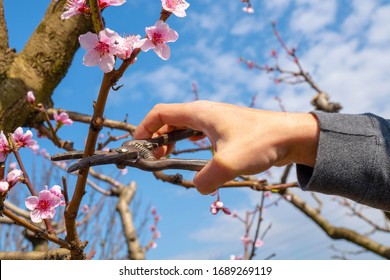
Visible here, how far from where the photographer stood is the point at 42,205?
1870 millimetres

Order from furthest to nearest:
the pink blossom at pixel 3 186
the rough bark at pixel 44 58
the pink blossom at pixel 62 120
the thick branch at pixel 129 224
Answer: the thick branch at pixel 129 224, the rough bark at pixel 44 58, the pink blossom at pixel 62 120, the pink blossom at pixel 3 186

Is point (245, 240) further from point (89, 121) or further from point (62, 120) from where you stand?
point (62, 120)

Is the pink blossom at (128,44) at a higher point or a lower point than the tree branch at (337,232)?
lower

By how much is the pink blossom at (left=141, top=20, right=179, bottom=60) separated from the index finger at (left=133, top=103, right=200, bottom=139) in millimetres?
175

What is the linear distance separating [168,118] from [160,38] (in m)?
0.29

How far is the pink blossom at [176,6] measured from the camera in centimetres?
137

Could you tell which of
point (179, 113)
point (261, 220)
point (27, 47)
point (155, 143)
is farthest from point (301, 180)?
point (27, 47)

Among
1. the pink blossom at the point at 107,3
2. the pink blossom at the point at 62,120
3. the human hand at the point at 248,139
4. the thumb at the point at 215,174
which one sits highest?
the pink blossom at the point at 62,120

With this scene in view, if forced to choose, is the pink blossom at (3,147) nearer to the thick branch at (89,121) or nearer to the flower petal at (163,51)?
the flower petal at (163,51)

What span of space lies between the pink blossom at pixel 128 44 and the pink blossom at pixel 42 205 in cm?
78

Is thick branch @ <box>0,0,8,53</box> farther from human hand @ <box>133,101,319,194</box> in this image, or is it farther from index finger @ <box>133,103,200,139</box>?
human hand @ <box>133,101,319,194</box>

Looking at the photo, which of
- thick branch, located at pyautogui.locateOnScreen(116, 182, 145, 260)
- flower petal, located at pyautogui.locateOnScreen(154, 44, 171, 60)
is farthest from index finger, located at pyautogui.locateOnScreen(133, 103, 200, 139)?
thick branch, located at pyautogui.locateOnScreen(116, 182, 145, 260)

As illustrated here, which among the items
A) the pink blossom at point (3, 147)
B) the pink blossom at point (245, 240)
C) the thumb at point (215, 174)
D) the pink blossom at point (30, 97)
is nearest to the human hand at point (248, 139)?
the thumb at point (215, 174)
